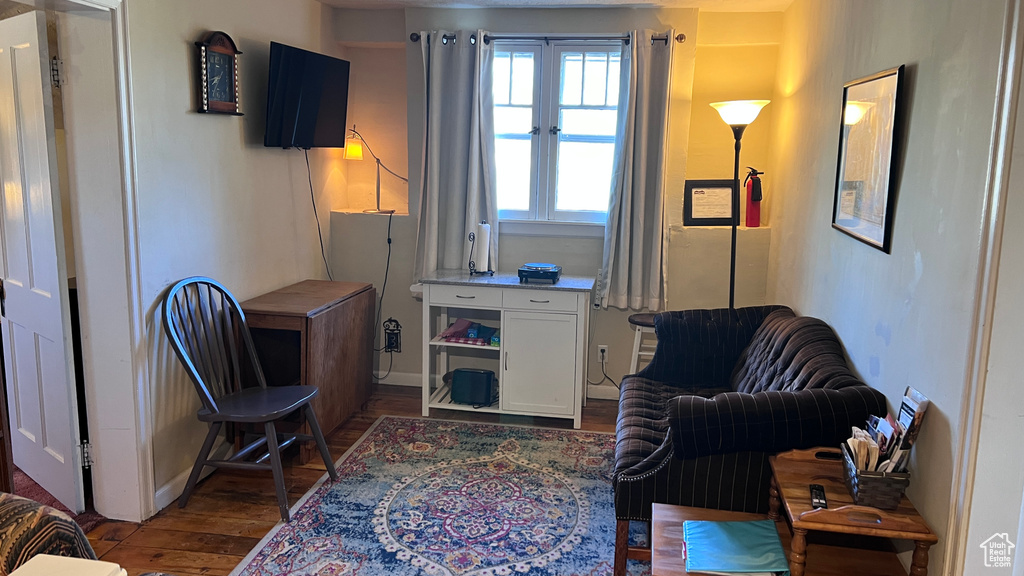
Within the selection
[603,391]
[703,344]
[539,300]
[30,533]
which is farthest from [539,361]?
[30,533]

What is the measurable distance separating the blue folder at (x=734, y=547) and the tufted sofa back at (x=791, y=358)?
1.86 ft

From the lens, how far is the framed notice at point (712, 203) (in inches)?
165

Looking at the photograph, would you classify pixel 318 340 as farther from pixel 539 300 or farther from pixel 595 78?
pixel 595 78

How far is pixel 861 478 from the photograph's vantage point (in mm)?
1888

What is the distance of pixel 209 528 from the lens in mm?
2822

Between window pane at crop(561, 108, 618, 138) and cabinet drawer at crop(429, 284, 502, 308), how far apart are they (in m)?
1.07

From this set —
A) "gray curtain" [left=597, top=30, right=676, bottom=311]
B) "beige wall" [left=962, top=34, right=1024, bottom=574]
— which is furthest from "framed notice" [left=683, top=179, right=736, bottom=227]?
"beige wall" [left=962, top=34, right=1024, bottom=574]

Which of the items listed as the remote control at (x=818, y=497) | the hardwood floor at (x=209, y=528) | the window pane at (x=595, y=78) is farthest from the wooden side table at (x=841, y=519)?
the window pane at (x=595, y=78)

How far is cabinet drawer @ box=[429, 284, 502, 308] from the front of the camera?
392cm

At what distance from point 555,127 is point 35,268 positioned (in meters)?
2.64

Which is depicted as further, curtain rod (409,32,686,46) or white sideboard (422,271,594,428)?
curtain rod (409,32,686,46)

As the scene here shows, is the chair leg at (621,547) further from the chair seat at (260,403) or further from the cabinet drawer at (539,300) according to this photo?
the cabinet drawer at (539,300)

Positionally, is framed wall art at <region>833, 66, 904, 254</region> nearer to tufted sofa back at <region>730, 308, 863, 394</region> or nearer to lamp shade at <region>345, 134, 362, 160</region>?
tufted sofa back at <region>730, 308, 863, 394</region>

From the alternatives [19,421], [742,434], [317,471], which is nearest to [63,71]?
[19,421]
